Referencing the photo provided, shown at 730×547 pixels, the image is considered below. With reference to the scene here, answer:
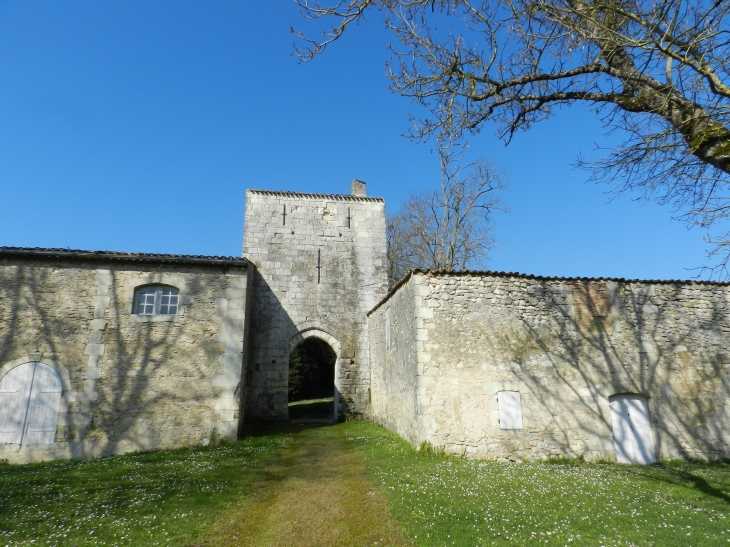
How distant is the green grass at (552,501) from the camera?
4.73 metres

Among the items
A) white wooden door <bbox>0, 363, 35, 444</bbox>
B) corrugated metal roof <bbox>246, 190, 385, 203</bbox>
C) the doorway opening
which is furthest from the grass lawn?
the doorway opening

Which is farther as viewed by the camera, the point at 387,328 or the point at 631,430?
the point at 387,328

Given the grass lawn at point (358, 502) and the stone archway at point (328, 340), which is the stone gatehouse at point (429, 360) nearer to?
the grass lawn at point (358, 502)

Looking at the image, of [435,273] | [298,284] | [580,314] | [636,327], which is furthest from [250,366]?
[636,327]

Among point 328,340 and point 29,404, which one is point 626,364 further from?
point 29,404

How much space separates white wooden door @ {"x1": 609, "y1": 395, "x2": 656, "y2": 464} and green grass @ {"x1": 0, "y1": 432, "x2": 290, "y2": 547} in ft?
24.1

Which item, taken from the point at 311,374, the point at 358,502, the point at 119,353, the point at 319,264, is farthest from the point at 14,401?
the point at 311,374

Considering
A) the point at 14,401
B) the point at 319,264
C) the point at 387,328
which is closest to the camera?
the point at 14,401

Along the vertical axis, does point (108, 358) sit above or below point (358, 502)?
above

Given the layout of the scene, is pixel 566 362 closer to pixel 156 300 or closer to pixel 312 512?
pixel 312 512

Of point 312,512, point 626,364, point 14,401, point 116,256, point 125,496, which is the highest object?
point 116,256

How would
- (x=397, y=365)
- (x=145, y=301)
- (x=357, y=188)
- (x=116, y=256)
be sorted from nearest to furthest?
(x=116, y=256)
(x=145, y=301)
(x=397, y=365)
(x=357, y=188)

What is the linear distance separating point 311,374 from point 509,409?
15794 millimetres

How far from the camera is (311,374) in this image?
76.0ft
